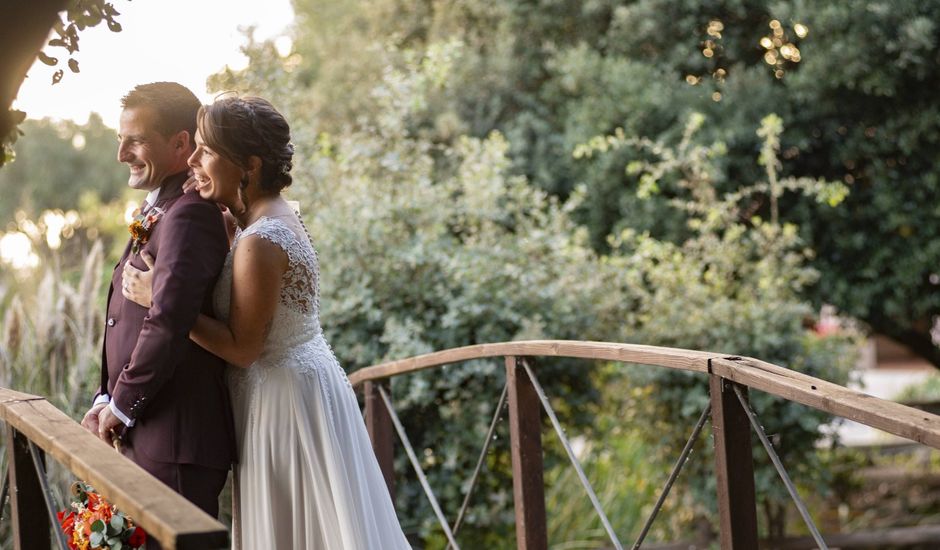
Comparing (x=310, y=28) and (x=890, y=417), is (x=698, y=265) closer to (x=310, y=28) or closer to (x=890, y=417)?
(x=890, y=417)

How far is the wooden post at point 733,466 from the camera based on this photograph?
244 centimetres

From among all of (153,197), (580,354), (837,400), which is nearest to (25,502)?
(153,197)

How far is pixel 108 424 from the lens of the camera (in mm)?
2568

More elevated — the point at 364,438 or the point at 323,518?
the point at 364,438

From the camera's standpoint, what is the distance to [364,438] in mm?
2930

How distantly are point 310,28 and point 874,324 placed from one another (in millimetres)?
5416

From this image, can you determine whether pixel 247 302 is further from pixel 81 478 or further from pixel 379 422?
pixel 379 422

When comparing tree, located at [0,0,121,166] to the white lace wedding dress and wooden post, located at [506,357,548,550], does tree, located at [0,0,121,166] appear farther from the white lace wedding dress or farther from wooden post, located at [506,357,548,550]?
wooden post, located at [506,357,548,550]

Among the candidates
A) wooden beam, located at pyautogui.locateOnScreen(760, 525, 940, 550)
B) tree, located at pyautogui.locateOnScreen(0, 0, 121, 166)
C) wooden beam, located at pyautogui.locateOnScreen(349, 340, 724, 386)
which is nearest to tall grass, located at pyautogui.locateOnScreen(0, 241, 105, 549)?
wooden beam, located at pyautogui.locateOnScreen(349, 340, 724, 386)

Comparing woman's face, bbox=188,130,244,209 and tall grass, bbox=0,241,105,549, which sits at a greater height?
woman's face, bbox=188,130,244,209

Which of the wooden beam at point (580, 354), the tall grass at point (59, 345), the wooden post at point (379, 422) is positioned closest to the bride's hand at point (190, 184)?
the wooden beam at point (580, 354)

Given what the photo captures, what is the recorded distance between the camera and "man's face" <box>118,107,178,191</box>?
8.85ft

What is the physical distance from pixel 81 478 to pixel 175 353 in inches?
25.4

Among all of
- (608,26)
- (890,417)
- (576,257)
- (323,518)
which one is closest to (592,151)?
(608,26)
